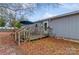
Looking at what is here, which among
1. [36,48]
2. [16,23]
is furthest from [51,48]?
[16,23]

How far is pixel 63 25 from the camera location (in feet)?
23.3

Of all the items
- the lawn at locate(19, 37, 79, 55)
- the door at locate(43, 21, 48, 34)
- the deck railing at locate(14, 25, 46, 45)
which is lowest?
the lawn at locate(19, 37, 79, 55)

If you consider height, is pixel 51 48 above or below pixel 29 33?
below

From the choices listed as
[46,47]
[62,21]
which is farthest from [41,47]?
[62,21]

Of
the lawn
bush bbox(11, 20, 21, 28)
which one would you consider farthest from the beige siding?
bush bbox(11, 20, 21, 28)

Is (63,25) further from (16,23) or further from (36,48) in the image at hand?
(16,23)

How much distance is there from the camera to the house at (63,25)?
7047 millimetres

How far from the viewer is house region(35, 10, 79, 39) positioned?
7047mm

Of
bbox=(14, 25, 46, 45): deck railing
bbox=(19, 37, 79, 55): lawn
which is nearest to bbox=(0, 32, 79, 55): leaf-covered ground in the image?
bbox=(19, 37, 79, 55): lawn

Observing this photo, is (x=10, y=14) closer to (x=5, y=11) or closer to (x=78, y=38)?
(x=5, y=11)

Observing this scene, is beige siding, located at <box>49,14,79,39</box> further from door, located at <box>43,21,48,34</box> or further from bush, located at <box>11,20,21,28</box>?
bush, located at <box>11,20,21,28</box>

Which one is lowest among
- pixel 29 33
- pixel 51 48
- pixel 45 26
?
pixel 51 48

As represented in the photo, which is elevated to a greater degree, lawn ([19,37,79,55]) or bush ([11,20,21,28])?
bush ([11,20,21,28])

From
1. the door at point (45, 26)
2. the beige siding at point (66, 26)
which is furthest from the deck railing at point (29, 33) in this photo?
the beige siding at point (66, 26)
